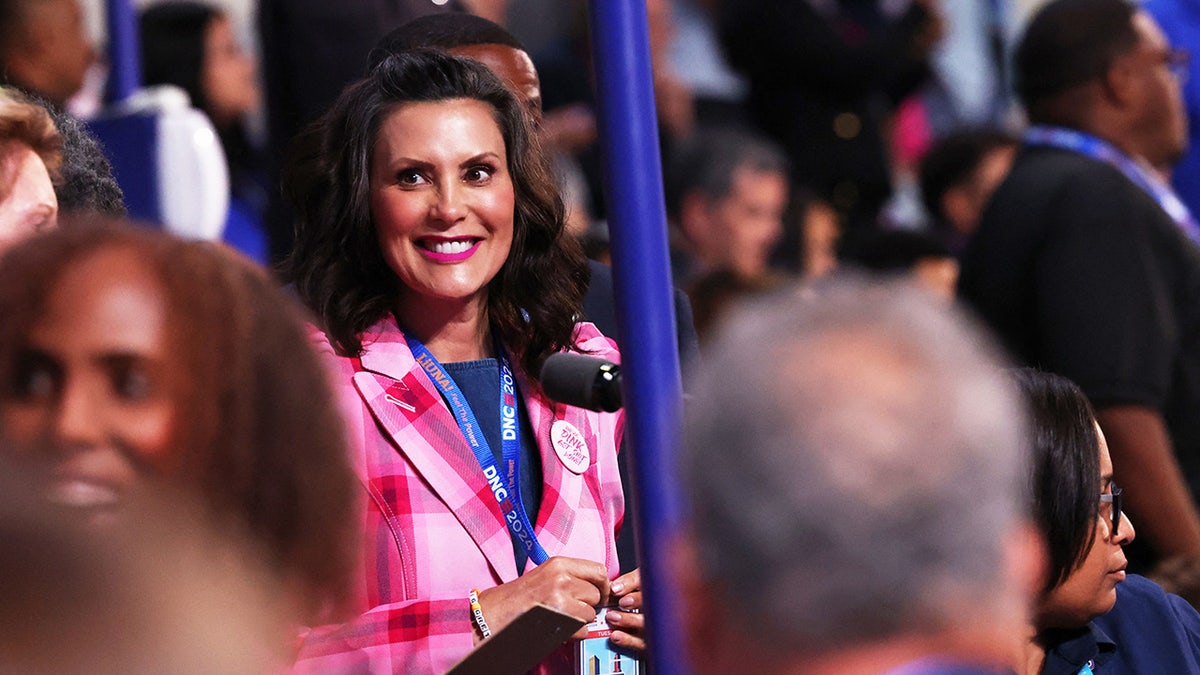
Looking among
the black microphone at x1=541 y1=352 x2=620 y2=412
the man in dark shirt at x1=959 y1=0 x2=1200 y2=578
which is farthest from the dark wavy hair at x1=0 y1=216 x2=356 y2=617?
the man in dark shirt at x1=959 y1=0 x2=1200 y2=578

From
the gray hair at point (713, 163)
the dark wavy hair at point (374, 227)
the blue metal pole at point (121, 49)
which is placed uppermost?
the blue metal pole at point (121, 49)

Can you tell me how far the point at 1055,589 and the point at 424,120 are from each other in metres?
1.26

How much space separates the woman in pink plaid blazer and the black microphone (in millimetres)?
513

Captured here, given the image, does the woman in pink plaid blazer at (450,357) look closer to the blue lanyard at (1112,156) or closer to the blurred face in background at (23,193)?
the blurred face in background at (23,193)

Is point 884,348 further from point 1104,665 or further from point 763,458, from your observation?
point 1104,665

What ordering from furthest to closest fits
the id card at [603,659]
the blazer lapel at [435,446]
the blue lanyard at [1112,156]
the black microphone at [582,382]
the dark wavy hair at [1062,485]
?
the blue lanyard at [1112,156]
the dark wavy hair at [1062,485]
the blazer lapel at [435,446]
the id card at [603,659]
the black microphone at [582,382]

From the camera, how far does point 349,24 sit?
394cm

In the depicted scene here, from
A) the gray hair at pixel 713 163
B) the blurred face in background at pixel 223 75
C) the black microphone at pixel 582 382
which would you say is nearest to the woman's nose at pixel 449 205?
the black microphone at pixel 582 382

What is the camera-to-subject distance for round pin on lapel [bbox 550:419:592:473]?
2754 mm

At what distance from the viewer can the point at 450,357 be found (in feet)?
9.55

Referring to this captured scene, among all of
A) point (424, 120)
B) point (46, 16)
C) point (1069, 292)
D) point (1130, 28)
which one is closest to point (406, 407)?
point (424, 120)

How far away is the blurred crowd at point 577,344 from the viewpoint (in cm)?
125

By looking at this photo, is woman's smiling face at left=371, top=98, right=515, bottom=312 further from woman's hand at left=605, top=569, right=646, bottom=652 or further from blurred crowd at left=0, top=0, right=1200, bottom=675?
woman's hand at left=605, top=569, right=646, bottom=652

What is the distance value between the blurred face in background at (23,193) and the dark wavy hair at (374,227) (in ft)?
1.47
